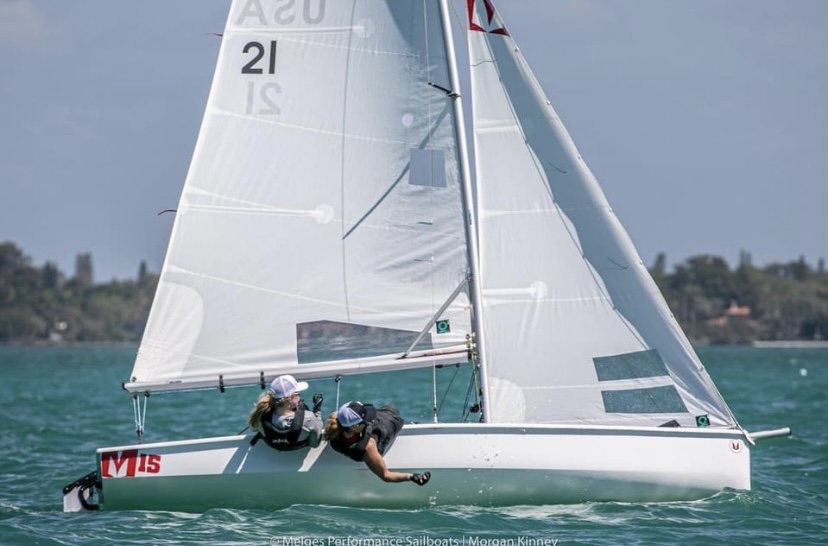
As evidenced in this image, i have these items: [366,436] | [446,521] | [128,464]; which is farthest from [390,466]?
[128,464]

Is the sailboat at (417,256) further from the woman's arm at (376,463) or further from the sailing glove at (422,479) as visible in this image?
the woman's arm at (376,463)

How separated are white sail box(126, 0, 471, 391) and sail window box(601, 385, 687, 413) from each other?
1500 millimetres

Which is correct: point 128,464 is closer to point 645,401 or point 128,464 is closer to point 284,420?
point 284,420

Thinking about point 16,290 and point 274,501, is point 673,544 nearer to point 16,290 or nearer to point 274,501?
point 274,501

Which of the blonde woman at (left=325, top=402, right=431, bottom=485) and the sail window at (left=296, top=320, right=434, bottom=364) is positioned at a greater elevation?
the sail window at (left=296, top=320, right=434, bottom=364)

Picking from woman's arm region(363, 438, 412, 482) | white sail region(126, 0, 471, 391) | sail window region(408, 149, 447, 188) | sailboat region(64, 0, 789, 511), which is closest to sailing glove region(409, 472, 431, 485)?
woman's arm region(363, 438, 412, 482)

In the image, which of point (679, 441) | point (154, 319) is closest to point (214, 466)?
point (154, 319)

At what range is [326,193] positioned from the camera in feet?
42.1

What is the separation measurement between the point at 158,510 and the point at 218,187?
2.94 meters

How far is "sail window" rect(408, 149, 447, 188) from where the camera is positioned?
41.9ft

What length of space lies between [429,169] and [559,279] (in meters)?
1.61

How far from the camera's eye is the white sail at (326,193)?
12.7m

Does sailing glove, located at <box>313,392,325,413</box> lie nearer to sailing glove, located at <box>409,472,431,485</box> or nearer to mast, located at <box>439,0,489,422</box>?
sailing glove, located at <box>409,472,431,485</box>

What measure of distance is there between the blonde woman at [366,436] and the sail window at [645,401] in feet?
6.86
